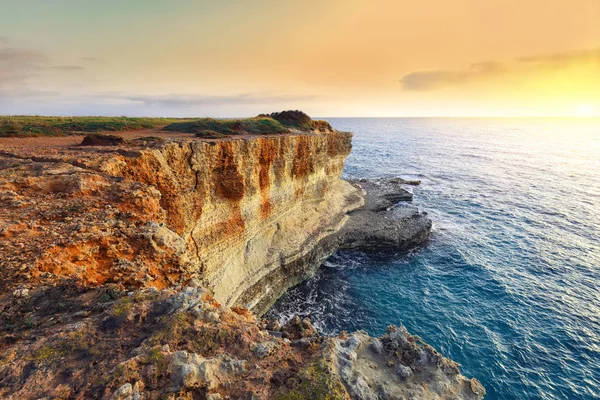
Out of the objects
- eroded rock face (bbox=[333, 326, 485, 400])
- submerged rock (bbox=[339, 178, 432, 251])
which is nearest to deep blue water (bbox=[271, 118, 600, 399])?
A: submerged rock (bbox=[339, 178, 432, 251])

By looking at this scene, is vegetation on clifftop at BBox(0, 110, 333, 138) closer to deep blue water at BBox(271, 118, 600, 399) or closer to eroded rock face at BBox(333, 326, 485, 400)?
deep blue water at BBox(271, 118, 600, 399)

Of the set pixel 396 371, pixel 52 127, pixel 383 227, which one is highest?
pixel 52 127

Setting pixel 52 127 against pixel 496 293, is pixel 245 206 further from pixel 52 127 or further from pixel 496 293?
pixel 496 293

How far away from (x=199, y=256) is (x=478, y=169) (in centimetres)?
8274

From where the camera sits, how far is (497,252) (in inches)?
1441

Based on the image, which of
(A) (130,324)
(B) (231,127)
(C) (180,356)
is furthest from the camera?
(B) (231,127)

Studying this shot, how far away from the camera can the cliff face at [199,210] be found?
1052 cm

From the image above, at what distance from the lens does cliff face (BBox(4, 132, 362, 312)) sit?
1052 centimetres

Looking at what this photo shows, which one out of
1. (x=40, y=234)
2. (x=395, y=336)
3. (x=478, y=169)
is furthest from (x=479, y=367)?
(x=478, y=169)

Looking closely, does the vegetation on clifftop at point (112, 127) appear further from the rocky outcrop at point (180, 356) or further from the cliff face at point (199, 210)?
the rocky outcrop at point (180, 356)

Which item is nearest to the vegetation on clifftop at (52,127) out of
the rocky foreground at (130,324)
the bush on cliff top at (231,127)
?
the bush on cliff top at (231,127)

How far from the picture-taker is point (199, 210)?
23.9 metres

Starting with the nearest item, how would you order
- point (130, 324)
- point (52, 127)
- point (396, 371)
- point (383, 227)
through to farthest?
point (130, 324) → point (396, 371) → point (52, 127) → point (383, 227)

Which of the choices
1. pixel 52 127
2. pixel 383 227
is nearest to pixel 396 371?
pixel 383 227
